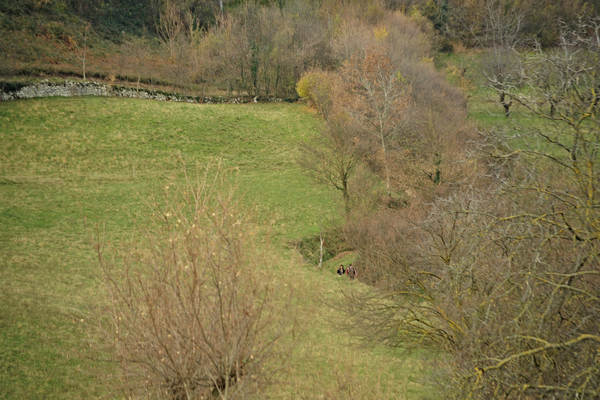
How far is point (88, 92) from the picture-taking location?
40.6 m

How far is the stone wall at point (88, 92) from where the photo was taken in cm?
3641

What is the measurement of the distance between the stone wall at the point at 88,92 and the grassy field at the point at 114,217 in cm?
124

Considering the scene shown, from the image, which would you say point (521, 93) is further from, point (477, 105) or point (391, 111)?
point (477, 105)

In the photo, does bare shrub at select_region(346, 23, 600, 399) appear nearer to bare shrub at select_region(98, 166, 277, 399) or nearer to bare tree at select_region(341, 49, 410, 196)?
bare shrub at select_region(98, 166, 277, 399)

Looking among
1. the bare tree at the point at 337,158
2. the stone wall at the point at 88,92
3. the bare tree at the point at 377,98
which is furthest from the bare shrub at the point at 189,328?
the stone wall at the point at 88,92

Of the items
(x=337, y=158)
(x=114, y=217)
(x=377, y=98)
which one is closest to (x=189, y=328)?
(x=114, y=217)

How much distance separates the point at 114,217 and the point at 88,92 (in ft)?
60.8

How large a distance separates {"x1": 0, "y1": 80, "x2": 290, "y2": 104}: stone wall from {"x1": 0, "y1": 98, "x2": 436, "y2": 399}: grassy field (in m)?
1.24

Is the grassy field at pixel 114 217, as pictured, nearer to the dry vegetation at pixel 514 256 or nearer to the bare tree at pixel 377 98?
the dry vegetation at pixel 514 256

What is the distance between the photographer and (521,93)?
805cm

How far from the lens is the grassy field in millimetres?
12414

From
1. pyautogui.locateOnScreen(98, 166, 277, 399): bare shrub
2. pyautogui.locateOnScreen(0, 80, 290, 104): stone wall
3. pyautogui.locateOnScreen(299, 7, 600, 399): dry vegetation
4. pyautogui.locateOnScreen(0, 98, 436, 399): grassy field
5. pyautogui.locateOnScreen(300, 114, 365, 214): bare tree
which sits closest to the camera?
pyautogui.locateOnScreen(299, 7, 600, 399): dry vegetation

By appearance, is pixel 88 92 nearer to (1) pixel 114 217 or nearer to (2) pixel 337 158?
(1) pixel 114 217

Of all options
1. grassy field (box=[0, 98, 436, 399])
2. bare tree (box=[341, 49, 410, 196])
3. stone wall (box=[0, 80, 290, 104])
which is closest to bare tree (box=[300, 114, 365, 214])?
bare tree (box=[341, 49, 410, 196])
